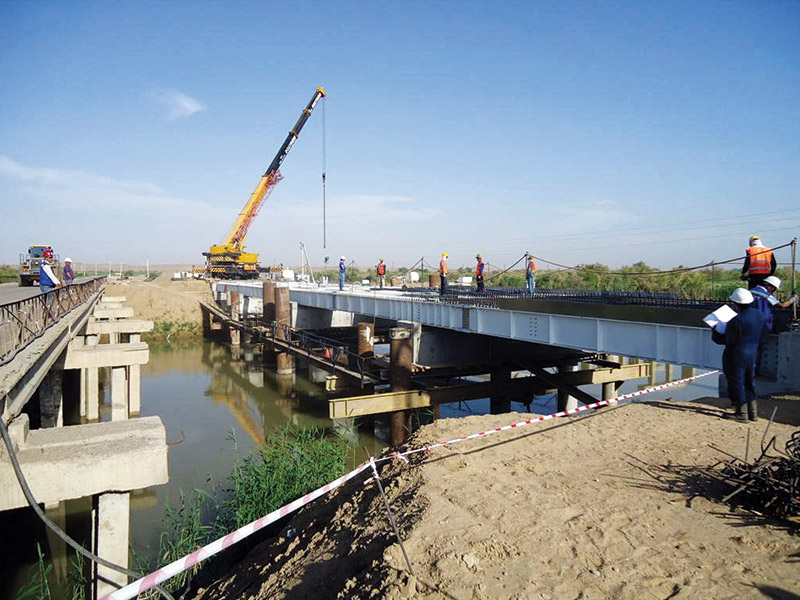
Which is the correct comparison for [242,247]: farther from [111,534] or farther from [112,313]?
[111,534]

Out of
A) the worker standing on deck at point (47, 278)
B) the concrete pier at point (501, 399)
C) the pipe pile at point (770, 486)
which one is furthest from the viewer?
the concrete pier at point (501, 399)

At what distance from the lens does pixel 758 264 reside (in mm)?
8328

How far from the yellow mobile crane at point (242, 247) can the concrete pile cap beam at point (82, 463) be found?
41.4m

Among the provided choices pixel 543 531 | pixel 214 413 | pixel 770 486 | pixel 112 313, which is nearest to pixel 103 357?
pixel 214 413

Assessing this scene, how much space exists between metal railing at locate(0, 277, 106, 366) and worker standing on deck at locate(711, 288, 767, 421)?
30.5 ft

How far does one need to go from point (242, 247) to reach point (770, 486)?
46975mm

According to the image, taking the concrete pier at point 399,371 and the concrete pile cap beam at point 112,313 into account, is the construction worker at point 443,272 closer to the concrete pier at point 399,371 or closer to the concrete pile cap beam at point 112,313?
the concrete pier at point 399,371

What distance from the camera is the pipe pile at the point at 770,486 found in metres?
4.34

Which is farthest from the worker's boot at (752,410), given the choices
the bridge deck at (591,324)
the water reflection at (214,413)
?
the water reflection at (214,413)

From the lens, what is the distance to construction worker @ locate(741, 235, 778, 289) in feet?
27.2

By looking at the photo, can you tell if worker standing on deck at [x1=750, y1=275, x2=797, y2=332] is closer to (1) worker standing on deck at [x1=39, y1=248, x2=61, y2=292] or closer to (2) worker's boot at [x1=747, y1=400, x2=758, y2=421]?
(2) worker's boot at [x1=747, y1=400, x2=758, y2=421]

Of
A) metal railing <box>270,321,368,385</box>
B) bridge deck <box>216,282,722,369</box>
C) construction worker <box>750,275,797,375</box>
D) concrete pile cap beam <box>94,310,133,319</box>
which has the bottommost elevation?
metal railing <box>270,321,368,385</box>

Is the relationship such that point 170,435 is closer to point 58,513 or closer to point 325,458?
point 58,513

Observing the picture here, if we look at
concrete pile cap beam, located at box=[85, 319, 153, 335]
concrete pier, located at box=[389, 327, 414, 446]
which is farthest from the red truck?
concrete pier, located at box=[389, 327, 414, 446]
